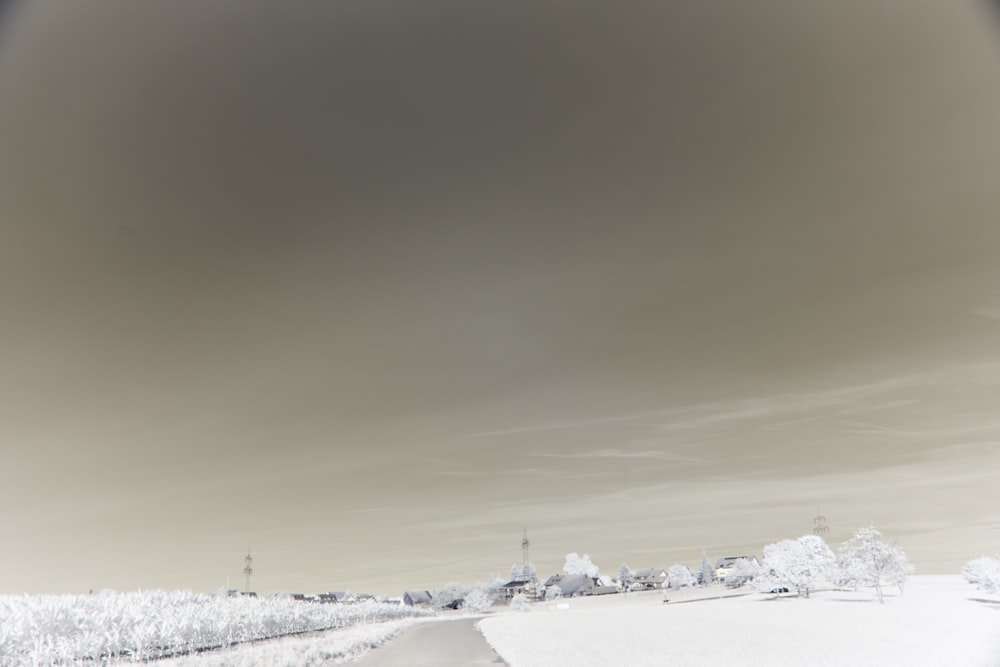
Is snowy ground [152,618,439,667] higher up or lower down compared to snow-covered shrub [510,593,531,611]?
higher up

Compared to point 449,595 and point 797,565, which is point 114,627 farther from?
point 449,595

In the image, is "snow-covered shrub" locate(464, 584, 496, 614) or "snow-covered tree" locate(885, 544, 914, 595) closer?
"snow-covered tree" locate(885, 544, 914, 595)

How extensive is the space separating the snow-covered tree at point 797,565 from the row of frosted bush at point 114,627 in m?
93.4

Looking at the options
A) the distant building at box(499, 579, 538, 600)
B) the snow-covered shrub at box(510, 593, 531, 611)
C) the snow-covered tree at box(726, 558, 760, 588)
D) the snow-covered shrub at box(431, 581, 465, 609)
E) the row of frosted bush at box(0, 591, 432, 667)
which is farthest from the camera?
the snow-covered tree at box(726, 558, 760, 588)

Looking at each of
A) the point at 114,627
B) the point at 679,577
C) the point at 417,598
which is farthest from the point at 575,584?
the point at 114,627

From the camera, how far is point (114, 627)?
32.7 m

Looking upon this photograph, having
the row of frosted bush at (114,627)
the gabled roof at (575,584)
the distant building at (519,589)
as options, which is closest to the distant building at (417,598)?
the distant building at (519,589)

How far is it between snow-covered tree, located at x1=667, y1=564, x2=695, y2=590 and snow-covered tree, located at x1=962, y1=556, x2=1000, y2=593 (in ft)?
284

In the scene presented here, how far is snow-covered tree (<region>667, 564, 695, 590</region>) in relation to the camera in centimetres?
18712

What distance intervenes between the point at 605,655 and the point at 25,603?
31.6m

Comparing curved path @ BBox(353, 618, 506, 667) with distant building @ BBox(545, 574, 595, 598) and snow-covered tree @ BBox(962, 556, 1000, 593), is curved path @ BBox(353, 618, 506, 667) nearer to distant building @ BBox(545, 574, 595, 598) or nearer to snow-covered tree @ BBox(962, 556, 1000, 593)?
snow-covered tree @ BBox(962, 556, 1000, 593)

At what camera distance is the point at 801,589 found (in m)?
109

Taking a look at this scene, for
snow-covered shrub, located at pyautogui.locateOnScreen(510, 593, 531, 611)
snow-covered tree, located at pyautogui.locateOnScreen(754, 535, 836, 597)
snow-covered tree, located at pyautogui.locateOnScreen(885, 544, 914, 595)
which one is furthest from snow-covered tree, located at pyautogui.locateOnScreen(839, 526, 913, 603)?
snow-covered shrub, located at pyautogui.locateOnScreen(510, 593, 531, 611)

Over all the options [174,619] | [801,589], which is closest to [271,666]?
[174,619]
